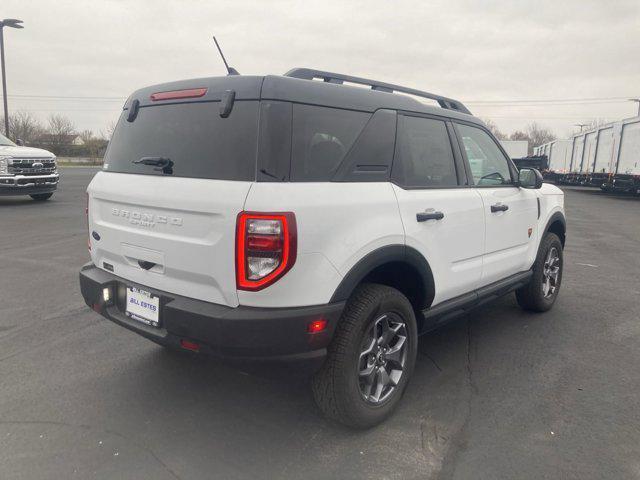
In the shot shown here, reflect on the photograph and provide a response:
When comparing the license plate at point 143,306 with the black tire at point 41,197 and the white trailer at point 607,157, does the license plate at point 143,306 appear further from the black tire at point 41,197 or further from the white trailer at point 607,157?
the white trailer at point 607,157

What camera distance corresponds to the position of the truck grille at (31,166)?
12266 millimetres

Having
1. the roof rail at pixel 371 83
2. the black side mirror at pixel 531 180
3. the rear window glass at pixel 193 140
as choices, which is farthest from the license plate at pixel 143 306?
the black side mirror at pixel 531 180

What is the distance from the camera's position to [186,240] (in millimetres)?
2537

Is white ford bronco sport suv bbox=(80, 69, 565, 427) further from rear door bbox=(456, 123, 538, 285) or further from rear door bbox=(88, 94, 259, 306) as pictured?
rear door bbox=(456, 123, 538, 285)

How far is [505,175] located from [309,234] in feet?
8.14

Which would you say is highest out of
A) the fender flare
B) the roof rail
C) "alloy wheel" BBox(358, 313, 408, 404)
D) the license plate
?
the roof rail

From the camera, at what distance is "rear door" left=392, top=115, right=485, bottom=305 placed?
302cm

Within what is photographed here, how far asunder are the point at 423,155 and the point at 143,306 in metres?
1.98

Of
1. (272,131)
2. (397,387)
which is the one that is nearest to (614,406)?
(397,387)

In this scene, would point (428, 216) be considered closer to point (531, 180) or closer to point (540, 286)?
point (531, 180)

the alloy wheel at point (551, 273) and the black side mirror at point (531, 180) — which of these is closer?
the black side mirror at point (531, 180)

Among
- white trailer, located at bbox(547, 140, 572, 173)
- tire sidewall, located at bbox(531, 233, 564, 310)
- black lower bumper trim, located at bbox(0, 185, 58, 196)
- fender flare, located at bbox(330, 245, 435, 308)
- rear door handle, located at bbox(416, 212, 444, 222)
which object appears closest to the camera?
fender flare, located at bbox(330, 245, 435, 308)

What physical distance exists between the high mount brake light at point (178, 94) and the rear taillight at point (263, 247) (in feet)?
2.80

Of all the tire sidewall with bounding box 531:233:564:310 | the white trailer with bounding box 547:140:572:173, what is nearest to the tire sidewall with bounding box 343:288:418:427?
→ the tire sidewall with bounding box 531:233:564:310
